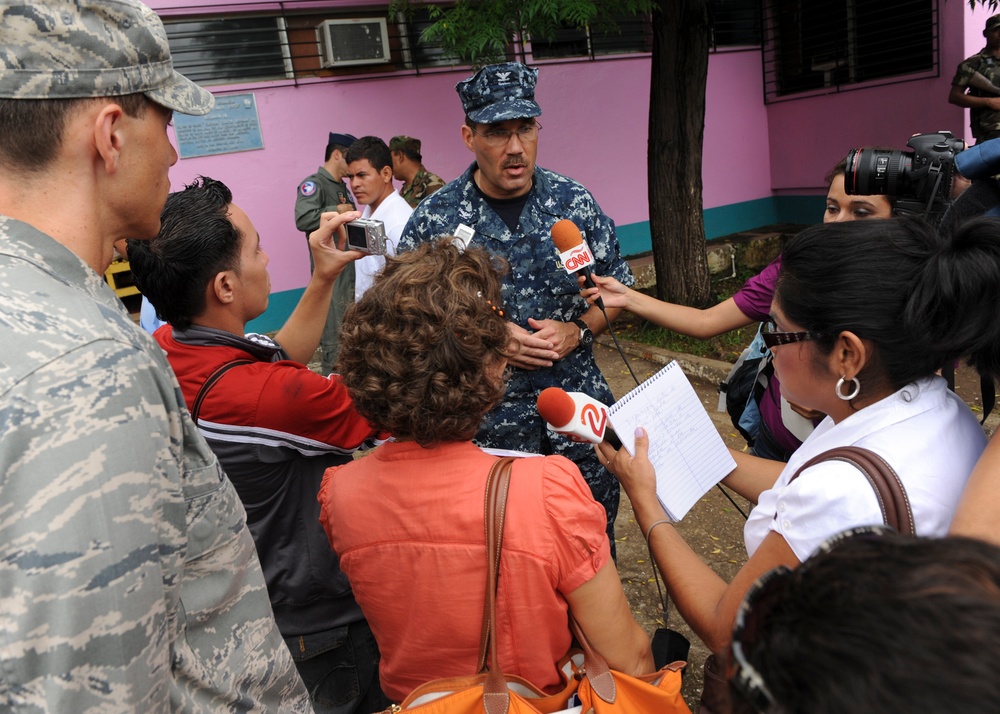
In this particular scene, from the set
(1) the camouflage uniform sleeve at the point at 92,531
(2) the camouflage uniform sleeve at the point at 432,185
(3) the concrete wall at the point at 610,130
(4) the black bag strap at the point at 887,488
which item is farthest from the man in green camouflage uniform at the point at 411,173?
(1) the camouflage uniform sleeve at the point at 92,531

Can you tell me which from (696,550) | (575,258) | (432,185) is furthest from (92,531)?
(432,185)

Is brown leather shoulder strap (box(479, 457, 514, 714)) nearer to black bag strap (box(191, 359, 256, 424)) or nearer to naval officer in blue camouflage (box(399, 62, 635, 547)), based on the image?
black bag strap (box(191, 359, 256, 424))

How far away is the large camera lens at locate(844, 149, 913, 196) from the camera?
2182 millimetres

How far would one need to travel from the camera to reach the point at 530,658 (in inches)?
58.9

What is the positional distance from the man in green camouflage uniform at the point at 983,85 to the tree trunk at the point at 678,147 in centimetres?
261

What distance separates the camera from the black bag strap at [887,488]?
1276 mm

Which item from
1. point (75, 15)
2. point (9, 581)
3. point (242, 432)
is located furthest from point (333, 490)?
point (75, 15)

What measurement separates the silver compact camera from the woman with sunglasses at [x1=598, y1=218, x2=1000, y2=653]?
49.1 inches

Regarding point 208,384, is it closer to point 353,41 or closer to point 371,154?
point 371,154

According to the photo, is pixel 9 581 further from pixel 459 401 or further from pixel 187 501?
pixel 459 401

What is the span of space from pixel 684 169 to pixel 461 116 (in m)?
2.63

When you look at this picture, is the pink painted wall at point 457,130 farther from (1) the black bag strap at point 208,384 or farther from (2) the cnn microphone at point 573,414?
(2) the cnn microphone at point 573,414

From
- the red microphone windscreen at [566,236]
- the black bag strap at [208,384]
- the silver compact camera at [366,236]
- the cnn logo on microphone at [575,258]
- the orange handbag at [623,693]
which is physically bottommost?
the orange handbag at [623,693]

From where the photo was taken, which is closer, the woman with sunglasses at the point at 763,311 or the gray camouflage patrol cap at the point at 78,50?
the gray camouflage patrol cap at the point at 78,50
